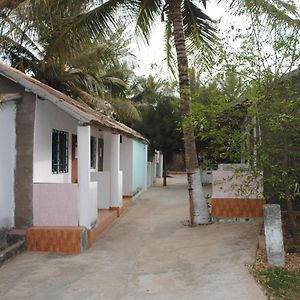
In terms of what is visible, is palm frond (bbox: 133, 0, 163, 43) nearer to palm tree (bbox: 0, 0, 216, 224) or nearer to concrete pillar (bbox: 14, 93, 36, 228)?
palm tree (bbox: 0, 0, 216, 224)

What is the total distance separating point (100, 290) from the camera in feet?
21.9

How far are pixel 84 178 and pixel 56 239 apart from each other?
51.4 inches

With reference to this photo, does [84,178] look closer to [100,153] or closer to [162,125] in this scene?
[100,153]

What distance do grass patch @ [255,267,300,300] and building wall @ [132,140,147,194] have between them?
A: 489 inches

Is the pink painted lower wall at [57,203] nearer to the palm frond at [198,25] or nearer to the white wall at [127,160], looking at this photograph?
the palm frond at [198,25]

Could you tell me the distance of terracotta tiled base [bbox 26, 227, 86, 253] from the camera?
364 inches

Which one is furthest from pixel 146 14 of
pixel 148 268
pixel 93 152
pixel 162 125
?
pixel 162 125

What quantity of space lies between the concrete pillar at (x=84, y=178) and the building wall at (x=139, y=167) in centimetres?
971

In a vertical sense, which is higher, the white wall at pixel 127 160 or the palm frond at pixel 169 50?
the palm frond at pixel 169 50

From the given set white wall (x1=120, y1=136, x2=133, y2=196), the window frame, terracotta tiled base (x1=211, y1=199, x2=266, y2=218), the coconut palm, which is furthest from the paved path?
white wall (x1=120, y1=136, x2=133, y2=196)

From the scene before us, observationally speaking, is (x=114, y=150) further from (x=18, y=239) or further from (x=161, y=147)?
(x=161, y=147)

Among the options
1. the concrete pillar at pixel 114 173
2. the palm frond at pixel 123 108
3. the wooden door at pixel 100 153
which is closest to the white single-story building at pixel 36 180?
the concrete pillar at pixel 114 173

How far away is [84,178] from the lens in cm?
950

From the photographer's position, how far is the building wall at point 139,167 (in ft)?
65.0
